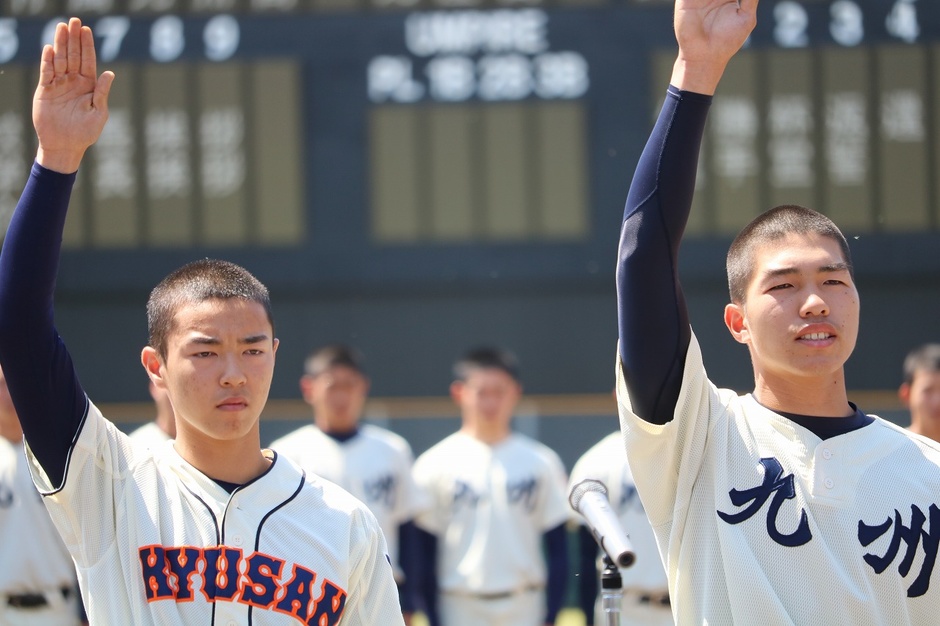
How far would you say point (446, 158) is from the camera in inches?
329

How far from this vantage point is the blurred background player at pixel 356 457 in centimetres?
518

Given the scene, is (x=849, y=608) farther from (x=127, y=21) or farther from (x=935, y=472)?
(x=127, y=21)

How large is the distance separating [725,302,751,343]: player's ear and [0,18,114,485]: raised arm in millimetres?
1000

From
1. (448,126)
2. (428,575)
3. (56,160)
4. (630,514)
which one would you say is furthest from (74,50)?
(448,126)

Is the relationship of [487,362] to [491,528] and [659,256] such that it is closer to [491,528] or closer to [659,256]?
[491,528]

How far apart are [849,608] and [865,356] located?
721cm

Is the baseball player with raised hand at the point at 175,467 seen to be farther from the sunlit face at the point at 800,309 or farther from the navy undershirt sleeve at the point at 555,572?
the navy undershirt sleeve at the point at 555,572

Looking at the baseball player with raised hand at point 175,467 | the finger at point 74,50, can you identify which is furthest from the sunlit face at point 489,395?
the finger at point 74,50

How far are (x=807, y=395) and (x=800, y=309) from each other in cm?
16

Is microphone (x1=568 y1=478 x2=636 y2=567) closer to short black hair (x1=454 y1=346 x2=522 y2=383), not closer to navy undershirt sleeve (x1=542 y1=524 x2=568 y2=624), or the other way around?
navy undershirt sleeve (x1=542 y1=524 x2=568 y2=624)

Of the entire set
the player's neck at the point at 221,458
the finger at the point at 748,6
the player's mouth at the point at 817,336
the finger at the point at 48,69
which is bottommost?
the player's neck at the point at 221,458

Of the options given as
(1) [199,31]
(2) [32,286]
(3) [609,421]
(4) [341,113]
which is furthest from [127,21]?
(2) [32,286]

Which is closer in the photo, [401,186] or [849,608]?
[849,608]

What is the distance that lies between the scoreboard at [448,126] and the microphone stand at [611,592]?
646 centimetres
